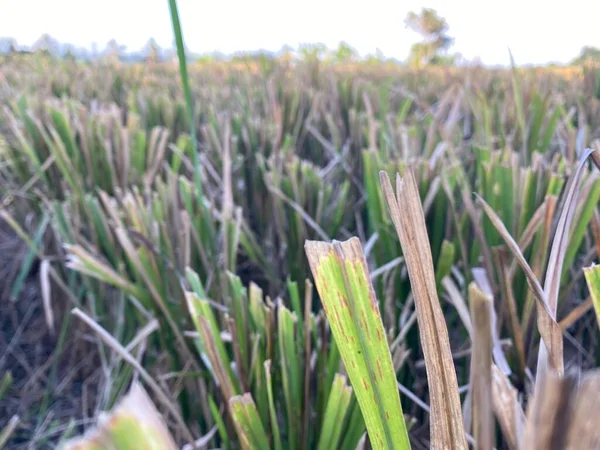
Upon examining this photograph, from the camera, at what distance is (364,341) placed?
0.64 ft

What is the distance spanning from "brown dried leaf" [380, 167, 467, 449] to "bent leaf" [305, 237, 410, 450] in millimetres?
16

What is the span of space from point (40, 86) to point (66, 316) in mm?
1087

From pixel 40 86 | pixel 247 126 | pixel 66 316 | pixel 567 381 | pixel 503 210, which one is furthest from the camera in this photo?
A: pixel 40 86

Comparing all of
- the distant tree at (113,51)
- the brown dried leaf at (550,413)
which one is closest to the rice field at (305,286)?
the brown dried leaf at (550,413)

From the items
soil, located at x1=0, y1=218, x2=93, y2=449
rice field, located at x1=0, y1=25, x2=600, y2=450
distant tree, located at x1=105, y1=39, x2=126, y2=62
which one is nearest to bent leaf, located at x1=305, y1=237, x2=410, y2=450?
rice field, located at x1=0, y1=25, x2=600, y2=450

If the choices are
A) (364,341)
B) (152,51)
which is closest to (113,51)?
(152,51)

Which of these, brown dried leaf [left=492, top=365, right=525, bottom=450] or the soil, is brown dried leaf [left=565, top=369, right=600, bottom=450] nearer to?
brown dried leaf [left=492, top=365, right=525, bottom=450]

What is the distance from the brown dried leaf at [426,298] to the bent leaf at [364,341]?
0.6 inches

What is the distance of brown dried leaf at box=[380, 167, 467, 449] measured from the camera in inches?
7.1

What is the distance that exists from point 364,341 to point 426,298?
0.03 metres

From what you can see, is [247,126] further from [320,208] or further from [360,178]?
[320,208]

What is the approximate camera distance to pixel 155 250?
509 mm

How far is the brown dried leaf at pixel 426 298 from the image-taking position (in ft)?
0.59

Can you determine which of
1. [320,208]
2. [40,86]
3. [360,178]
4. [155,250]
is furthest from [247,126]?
[40,86]
